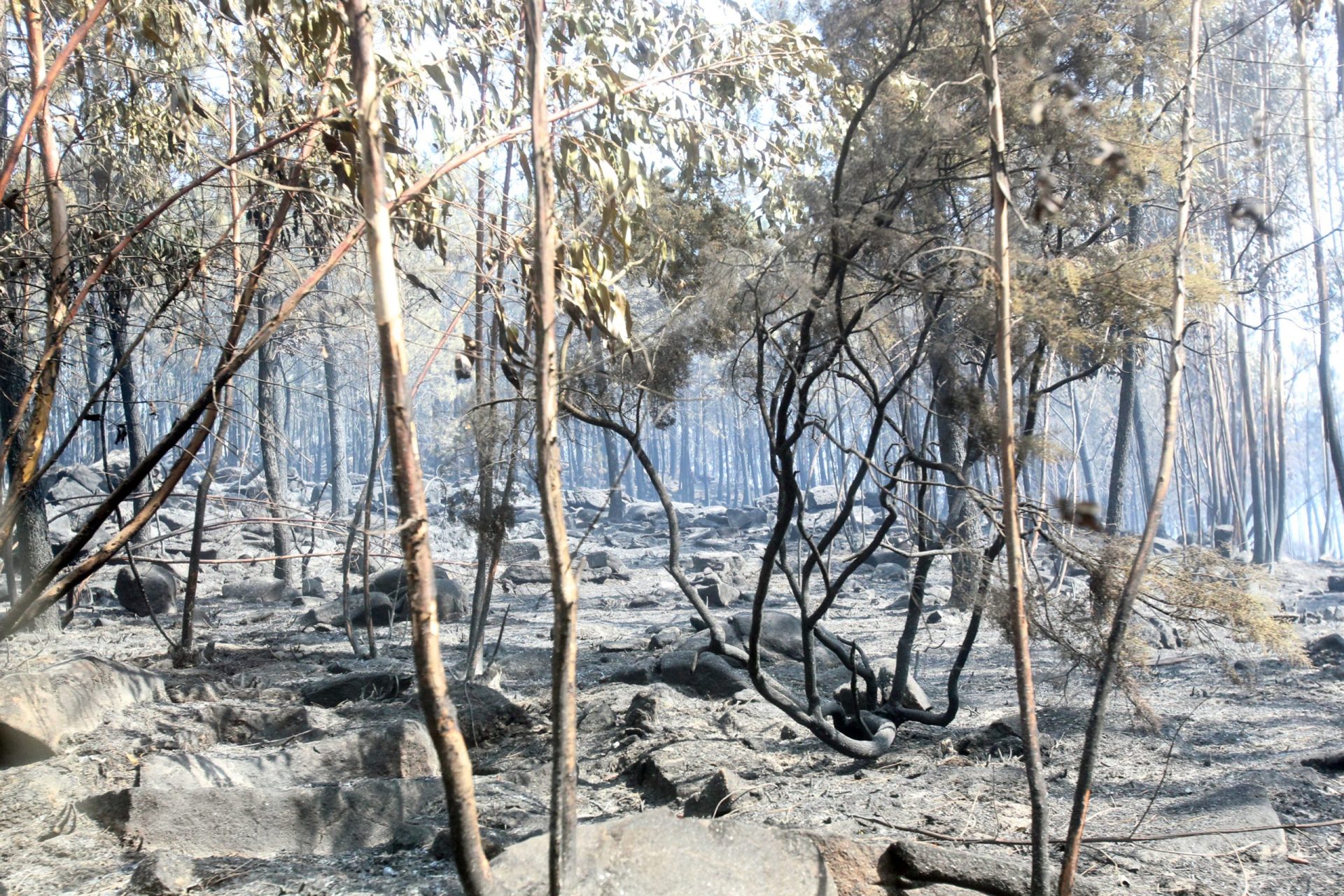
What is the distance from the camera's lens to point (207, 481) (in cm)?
768

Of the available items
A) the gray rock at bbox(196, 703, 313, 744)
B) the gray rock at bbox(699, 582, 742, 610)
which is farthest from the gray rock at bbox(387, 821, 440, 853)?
the gray rock at bbox(699, 582, 742, 610)

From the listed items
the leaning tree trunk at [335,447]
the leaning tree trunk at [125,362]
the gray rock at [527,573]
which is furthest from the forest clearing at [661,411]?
the leaning tree trunk at [335,447]

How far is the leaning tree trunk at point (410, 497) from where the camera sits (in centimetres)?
196

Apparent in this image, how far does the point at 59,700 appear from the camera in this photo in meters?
5.55

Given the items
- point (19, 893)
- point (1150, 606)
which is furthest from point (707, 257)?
point (19, 893)

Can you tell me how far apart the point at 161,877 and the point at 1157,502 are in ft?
12.7

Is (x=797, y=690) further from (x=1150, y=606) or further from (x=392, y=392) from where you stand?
(x=392, y=392)

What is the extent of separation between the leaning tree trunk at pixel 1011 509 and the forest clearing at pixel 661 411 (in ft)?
0.06

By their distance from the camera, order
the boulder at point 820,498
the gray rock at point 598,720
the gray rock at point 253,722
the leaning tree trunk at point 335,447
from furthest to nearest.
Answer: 1. the boulder at point 820,498
2. the leaning tree trunk at point 335,447
3. the gray rock at point 598,720
4. the gray rock at point 253,722

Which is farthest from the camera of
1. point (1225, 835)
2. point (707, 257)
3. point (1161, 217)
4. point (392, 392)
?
point (1161, 217)

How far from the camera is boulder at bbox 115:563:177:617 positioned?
13.0m

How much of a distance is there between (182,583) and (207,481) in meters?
8.96

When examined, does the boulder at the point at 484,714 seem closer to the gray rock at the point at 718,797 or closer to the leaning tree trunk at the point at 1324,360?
the gray rock at the point at 718,797

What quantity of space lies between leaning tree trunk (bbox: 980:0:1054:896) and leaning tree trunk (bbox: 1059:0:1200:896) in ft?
0.33
